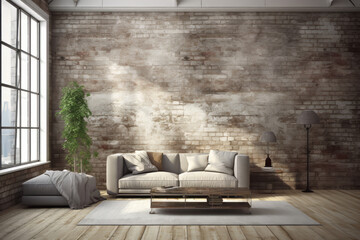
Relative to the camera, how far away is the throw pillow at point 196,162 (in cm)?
746

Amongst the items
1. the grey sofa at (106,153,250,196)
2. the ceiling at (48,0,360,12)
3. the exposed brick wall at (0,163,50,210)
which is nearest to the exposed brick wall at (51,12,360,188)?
the ceiling at (48,0,360,12)

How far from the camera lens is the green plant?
24.4 ft

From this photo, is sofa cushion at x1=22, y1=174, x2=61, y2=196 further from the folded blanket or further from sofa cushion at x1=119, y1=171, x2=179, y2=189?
sofa cushion at x1=119, y1=171, x2=179, y2=189

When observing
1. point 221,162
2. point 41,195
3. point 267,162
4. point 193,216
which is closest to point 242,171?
point 221,162

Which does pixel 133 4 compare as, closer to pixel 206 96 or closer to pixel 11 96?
pixel 206 96

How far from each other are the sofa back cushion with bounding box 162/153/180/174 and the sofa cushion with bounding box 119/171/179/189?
582 mm

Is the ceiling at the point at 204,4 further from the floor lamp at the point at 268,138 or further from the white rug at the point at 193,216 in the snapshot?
the white rug at the point at 193,216

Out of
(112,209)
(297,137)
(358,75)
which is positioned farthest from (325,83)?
(112,209)

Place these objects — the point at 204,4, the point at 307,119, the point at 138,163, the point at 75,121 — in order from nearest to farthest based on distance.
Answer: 1. the point at 138,163
2. the point at 75,121
3. the point at 307,119
4. the point at 204,4

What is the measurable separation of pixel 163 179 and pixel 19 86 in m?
3.33

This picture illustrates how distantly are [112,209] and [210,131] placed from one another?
310 centimetres

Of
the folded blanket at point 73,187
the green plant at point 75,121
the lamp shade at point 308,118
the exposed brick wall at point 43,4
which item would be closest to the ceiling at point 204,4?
the exposed brick wall at point 43,4

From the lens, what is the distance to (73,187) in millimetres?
6105

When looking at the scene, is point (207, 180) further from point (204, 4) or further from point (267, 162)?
point (204, 4)
